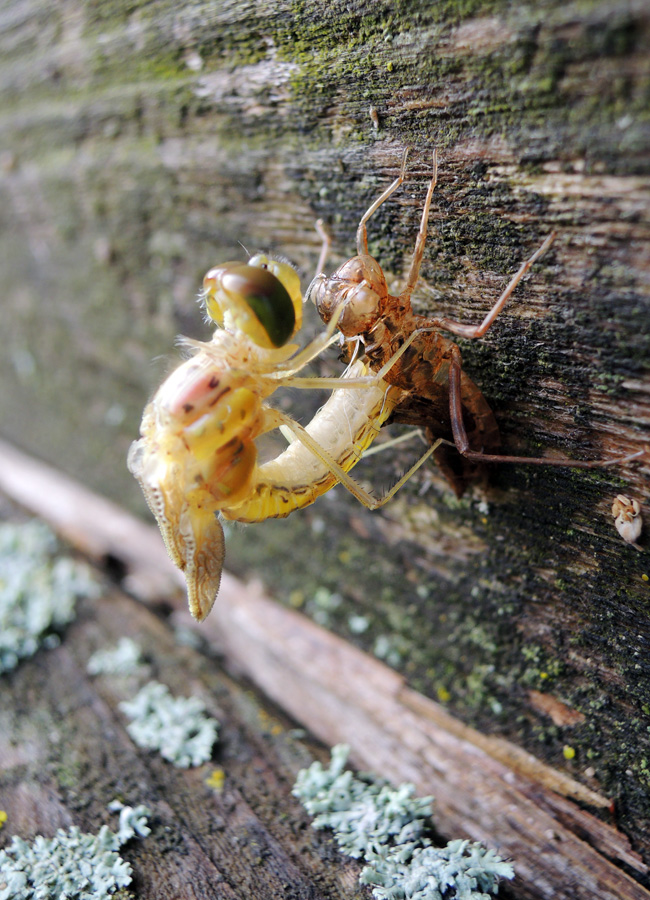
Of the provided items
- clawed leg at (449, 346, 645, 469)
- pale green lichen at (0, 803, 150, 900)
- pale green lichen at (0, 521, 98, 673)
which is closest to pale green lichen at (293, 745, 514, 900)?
pale green lichen at (0, 803, 150, 900)

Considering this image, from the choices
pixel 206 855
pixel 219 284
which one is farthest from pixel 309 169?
pixel 206 855

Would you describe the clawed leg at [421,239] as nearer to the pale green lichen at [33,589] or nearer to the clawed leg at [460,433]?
the clawed leg at [460,433]

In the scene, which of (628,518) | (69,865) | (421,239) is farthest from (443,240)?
(69,865)

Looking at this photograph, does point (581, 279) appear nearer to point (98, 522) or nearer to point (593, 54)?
point (593, 54)

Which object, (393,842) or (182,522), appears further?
(393,842)

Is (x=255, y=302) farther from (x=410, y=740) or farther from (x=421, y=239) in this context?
(x=410, y=740)

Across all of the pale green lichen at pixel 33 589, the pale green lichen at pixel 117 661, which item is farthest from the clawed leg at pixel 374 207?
the pale green lichen at pixel 33 589
